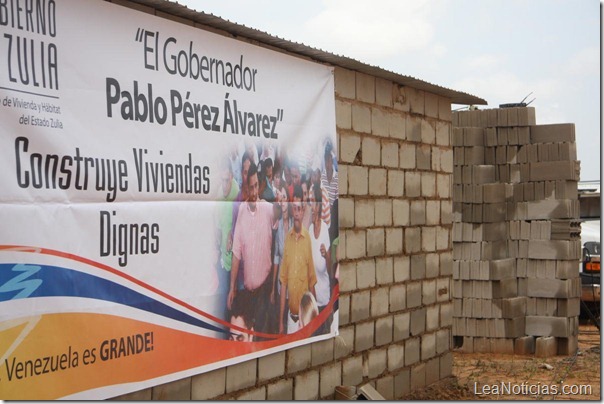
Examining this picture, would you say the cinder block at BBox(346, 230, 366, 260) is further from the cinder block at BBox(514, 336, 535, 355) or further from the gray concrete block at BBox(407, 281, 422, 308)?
the cinder block at BBox(514, 336, 535, 355)

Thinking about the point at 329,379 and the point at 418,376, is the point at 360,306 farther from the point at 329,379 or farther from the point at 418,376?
the point at 418,376

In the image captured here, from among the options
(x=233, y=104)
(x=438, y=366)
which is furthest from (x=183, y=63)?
(x=438, y=366)

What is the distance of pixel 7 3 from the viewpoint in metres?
3.92

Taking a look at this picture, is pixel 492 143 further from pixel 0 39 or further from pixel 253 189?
pixel 0 39

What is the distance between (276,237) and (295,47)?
1.29m

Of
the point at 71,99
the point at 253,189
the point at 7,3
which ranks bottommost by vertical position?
the point at 253,189

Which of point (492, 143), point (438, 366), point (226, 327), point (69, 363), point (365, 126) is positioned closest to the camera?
point (69, 363)

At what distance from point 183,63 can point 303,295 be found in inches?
75.4

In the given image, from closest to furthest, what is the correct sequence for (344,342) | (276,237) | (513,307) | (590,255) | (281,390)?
(276,237), (281,390), (344,342), (513,307), (590,255)

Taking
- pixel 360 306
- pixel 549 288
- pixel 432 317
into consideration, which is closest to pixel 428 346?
pixel 432 317

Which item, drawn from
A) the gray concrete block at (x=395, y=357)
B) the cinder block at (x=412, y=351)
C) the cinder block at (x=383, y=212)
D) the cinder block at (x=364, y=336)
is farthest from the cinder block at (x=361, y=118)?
the cinder block at (x=412, y=351)

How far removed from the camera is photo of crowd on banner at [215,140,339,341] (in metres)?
5.28

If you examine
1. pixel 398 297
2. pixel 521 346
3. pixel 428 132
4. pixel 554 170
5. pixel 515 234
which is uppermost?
pixel 428 132

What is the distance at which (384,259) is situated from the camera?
7.12 metres
